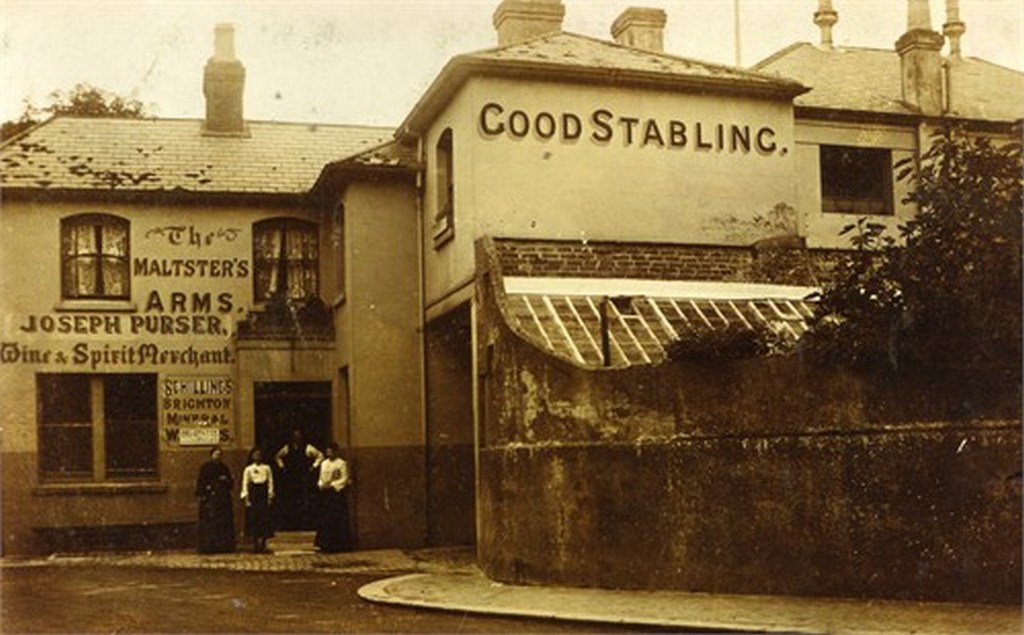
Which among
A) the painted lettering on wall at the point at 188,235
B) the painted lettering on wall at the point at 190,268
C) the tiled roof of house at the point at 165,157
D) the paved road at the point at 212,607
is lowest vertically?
the paved road at the point at 212,607

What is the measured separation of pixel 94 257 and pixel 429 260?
6.73m

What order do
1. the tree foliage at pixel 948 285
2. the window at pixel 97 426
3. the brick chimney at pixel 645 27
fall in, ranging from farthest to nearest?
the brick chimney at pixel 645 27 → the window at pixel 97 426 → the tree foliage at pixel 948 285

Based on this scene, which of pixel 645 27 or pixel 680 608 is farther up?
pixel 645 27

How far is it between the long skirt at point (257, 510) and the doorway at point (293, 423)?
257 cm

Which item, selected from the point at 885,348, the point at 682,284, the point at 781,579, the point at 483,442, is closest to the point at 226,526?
the point at 483,442

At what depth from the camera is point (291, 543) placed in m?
21.8

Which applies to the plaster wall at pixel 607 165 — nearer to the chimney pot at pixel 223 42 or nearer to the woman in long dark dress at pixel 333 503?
the woman in long dark dress at pixel 333 503

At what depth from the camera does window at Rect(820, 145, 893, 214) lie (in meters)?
24.2

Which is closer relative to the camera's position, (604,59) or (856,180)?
(604,59)

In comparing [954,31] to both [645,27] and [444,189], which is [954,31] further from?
[444,189]

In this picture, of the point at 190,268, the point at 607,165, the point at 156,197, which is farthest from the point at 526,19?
the point at 190,268

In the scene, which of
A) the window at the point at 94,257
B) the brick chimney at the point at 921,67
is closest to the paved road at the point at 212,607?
the window at the point at 94,257

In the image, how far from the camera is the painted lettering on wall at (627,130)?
18.5 m

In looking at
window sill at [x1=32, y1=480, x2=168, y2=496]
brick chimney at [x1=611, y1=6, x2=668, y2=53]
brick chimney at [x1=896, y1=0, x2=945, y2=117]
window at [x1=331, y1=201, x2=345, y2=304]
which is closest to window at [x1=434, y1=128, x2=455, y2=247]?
window at [x1=331, y1=201, x2=345, y2=304]
